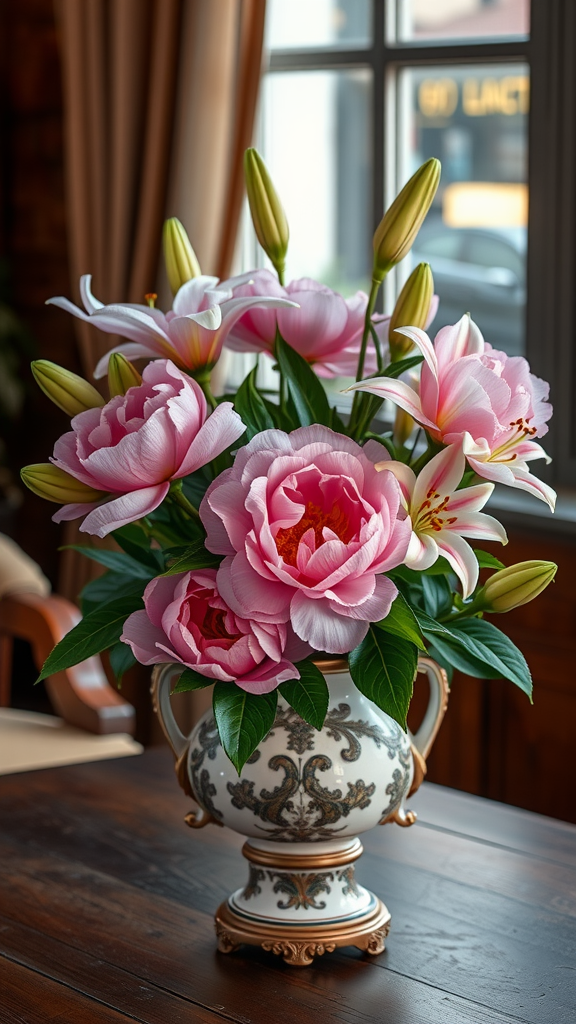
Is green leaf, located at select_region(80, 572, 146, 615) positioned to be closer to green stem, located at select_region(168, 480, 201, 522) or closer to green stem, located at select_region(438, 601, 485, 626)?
green stem, located at select_region(168, 480, 201, 522)

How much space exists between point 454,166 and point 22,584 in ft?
4.39

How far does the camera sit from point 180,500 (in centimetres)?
100

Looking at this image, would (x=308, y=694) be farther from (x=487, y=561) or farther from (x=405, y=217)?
(x=405, y=217)

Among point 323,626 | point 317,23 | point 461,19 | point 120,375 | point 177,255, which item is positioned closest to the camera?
point 323,626

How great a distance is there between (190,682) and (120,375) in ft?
0.80

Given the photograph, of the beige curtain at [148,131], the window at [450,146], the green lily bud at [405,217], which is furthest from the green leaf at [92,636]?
the beige curtain at [148,131]

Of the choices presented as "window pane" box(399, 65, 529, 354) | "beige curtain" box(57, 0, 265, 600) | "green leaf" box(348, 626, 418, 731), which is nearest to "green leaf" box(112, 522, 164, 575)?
"green leaf" box(348, 626, 418, 731)

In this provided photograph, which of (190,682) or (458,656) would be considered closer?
(190,682)

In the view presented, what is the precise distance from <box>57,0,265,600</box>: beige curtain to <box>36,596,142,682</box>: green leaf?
2102 mm

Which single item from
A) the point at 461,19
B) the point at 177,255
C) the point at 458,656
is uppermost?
A: the point at 461,19

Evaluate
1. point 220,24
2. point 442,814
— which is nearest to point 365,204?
point 220,24

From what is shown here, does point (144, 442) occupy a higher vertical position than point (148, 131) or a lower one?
lower

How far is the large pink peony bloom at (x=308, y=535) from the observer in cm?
90

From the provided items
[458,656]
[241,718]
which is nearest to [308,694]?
[241,718]
